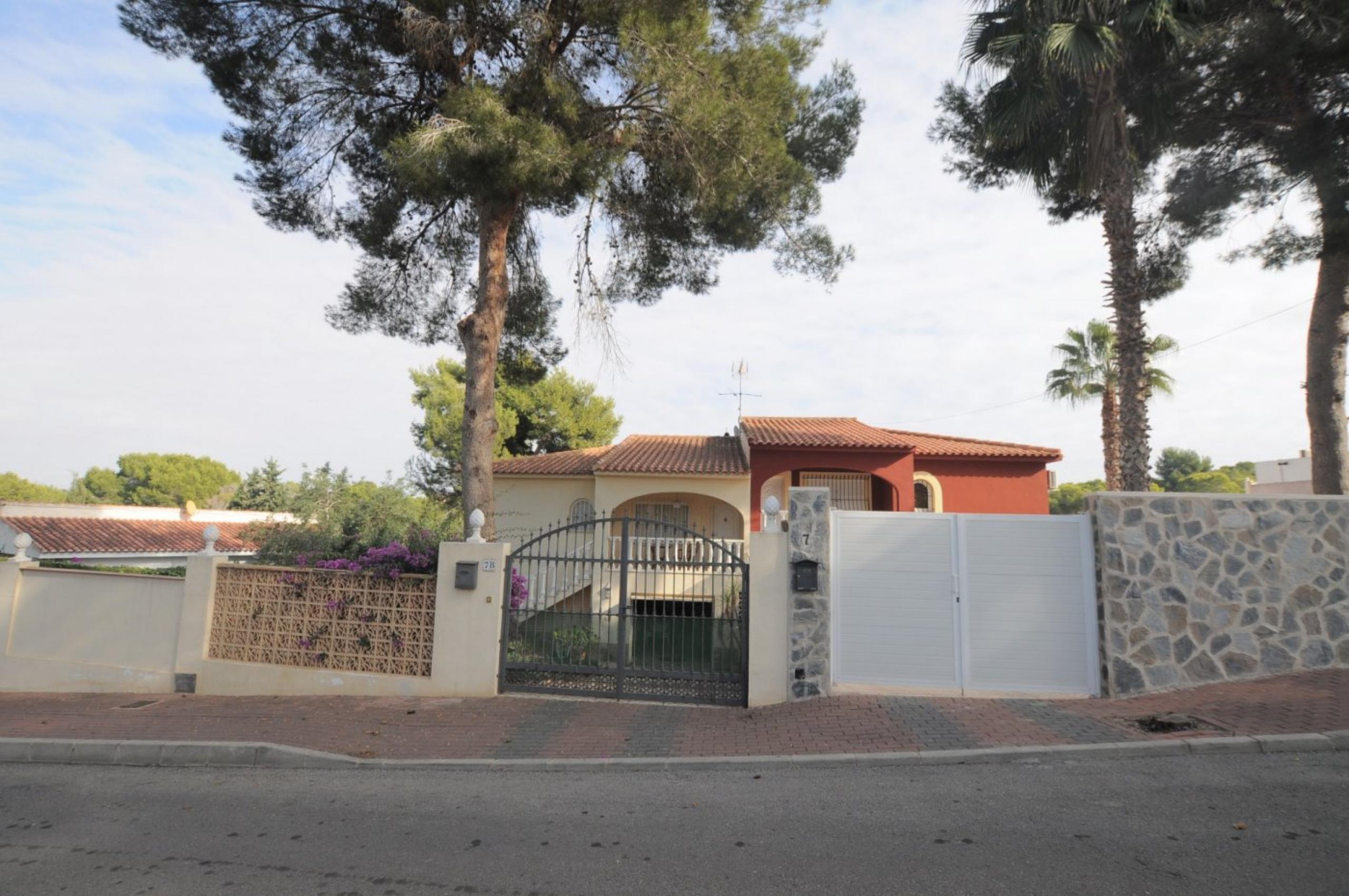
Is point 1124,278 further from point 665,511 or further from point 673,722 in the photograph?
point 665,511

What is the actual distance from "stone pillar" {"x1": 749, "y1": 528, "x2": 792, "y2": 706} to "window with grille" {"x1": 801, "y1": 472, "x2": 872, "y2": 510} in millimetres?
11657

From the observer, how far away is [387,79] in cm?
1188

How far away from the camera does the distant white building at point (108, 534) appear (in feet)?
65.2

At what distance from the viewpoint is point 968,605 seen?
25.6ft

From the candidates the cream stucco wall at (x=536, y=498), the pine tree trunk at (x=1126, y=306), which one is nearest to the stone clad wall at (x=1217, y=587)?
the pine tree trunk at (x=1126, y=306)

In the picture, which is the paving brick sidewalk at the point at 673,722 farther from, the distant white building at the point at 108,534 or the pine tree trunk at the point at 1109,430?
the pine tree trunk at the point at 1109,430

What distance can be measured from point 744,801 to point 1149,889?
2378 millimetres

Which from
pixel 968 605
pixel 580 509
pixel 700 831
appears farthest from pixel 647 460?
pixel 700 831

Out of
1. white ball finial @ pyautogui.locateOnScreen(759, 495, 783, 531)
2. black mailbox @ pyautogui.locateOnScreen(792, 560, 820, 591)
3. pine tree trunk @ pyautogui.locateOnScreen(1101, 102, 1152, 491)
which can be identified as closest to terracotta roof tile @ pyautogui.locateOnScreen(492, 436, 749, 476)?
pine tree trunk @ pyautogui.locateOnScreen(1101, 102, 1152, 491)

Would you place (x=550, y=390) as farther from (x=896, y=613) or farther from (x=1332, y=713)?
(x=1332, y=713)

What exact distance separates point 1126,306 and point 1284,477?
1140 inches

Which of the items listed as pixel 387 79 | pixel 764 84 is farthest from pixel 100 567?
pixel 764 84

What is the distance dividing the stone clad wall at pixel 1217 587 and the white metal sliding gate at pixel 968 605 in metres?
0.28

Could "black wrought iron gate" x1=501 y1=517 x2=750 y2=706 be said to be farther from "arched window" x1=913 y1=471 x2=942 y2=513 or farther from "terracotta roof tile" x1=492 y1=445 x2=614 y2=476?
"arched window" x1=913 y1=471 x2=942 y2=513
